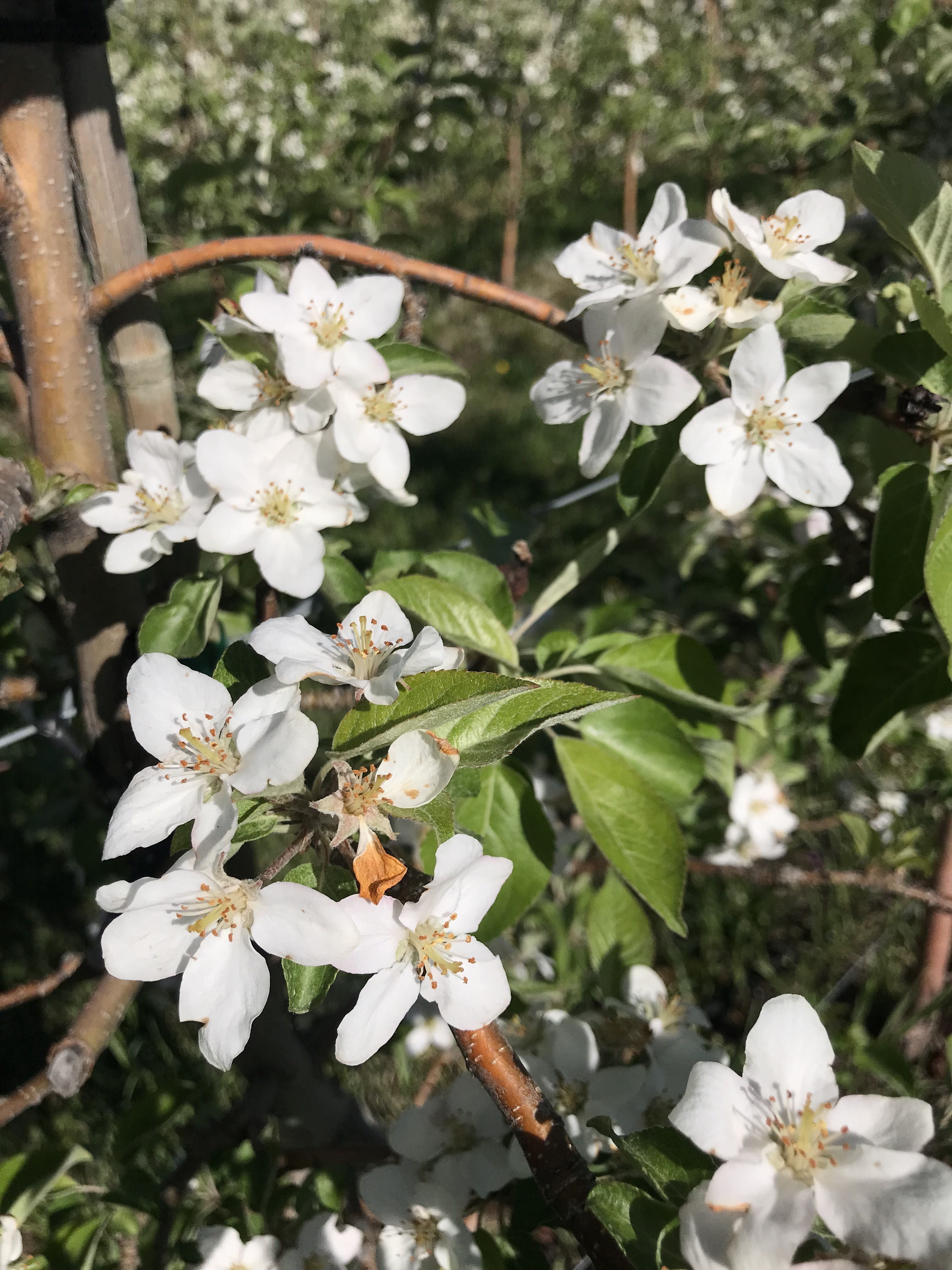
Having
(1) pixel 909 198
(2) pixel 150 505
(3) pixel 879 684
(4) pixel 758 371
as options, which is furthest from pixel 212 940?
(1) pixel 909 198

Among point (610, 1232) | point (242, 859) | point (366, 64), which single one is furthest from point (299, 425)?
point (366, 64)

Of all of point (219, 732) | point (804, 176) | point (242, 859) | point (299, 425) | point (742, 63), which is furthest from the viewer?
point (742, 63)

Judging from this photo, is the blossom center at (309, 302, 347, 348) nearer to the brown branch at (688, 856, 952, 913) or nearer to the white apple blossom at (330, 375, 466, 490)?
the white apple blossom at (330, 375, 466, 490)

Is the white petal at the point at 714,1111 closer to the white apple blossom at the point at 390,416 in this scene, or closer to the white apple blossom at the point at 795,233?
the white apple blossom at the point at 390,416

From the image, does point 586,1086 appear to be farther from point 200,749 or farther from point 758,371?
point 758,371

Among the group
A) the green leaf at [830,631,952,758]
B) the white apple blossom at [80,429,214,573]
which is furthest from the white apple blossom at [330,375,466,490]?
the green leaf at [830,631,952,758]

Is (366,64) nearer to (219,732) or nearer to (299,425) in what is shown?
(299,425)
